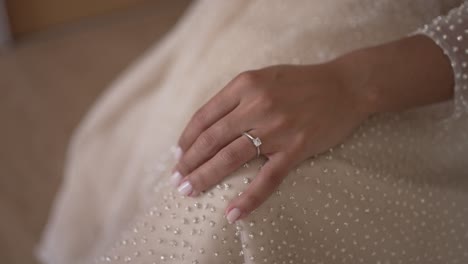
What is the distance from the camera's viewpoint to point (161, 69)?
104cm

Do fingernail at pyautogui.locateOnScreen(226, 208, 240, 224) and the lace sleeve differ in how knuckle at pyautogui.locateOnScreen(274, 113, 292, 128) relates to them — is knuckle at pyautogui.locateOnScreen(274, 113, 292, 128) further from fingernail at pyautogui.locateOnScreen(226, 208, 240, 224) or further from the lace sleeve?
the lace sleeve

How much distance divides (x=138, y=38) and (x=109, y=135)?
897 millimetres

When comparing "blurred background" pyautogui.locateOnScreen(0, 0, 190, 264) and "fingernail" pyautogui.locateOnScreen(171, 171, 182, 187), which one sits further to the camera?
"blurred background" pyautogui.locateOnScreen(0, 0, 190, 264)

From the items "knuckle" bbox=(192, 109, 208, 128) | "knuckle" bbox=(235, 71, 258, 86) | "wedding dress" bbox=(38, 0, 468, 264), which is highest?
"knuckle" bbox=(235, 71, 258, 86)

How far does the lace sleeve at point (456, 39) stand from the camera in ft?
2.09

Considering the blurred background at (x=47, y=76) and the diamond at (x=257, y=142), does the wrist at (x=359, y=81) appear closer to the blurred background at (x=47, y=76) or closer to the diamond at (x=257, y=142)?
the diamond at (x=257, y=142)

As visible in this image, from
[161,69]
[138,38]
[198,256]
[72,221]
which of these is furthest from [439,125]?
[138,38]

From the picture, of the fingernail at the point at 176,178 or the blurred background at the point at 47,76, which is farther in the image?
the blurred background at the point at 47,76

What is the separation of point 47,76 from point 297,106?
1.33m

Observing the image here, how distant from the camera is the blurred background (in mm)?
1374

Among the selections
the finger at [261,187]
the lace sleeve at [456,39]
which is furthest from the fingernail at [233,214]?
the lace sleeve at [456,39]

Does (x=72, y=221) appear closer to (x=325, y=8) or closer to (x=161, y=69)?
(x=161, y=69)

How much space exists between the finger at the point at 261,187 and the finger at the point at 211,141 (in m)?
0.06

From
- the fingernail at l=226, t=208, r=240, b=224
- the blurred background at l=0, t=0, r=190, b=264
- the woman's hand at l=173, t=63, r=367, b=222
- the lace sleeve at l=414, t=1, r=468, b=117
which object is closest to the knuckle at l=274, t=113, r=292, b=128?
the woman's hand at l=173, t=63, r=367, b=222
